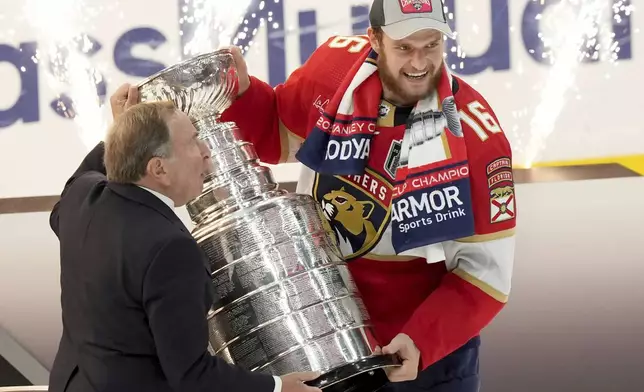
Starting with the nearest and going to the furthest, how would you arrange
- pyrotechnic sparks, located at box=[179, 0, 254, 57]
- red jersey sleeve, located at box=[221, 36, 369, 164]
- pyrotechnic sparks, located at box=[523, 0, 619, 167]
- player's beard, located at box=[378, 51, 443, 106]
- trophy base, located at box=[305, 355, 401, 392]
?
1. trophy base, located at box=[305, 355, 401, 392]
2. player's beard, located at box=[378, 51, 443, 106]
3. red jersey sleeve, located at box=[221, 36, 369, 164]
4. pyrotechnic sparks, located at box=[523, 0, 619, 167]
5. pyrotechnic sparks, located at box=[179, 0, 254, 57]

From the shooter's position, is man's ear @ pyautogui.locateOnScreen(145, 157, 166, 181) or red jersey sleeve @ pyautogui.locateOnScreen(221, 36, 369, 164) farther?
red jersey sleeve @ pyautogui.locateOnScreen(221, 36, 369, 164)

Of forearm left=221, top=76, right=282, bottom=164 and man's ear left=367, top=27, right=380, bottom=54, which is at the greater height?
man's ear left=367, top=27, right=380, bottom=54

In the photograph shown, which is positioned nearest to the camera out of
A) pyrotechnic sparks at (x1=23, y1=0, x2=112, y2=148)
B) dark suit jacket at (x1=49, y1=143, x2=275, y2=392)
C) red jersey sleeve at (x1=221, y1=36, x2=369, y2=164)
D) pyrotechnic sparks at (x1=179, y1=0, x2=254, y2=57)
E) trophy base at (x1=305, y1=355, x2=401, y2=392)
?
dark suit jacket at (x1=49, y1=143, x2=275, y2=392)

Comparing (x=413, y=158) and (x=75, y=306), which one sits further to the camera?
(x=413, y=158)

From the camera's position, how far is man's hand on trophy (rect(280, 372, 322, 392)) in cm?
132

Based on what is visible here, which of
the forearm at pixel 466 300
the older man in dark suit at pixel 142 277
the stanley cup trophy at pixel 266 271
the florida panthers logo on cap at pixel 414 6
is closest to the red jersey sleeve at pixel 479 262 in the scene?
the forearm at pixel 466 300

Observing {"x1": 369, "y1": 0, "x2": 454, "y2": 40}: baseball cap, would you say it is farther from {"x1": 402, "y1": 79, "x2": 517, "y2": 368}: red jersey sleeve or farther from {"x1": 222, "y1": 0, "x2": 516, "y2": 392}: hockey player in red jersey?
{"x1": 402, "y1": 79, "x2": 517, "y2": 368}: red jersey sleeve

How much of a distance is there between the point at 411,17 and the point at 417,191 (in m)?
0.34

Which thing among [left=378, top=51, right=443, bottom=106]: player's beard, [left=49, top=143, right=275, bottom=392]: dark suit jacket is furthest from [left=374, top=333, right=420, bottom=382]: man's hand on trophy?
[left=378, top=51, right=443, bottom=106]: player's beard

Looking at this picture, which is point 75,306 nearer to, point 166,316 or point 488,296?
point 166,316

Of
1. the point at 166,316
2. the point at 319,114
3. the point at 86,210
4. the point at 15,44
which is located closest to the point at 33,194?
the point at 15,44

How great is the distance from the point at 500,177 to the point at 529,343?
123 centimetres

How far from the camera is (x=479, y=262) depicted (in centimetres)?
162

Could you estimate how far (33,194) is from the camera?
2908 millimetres
